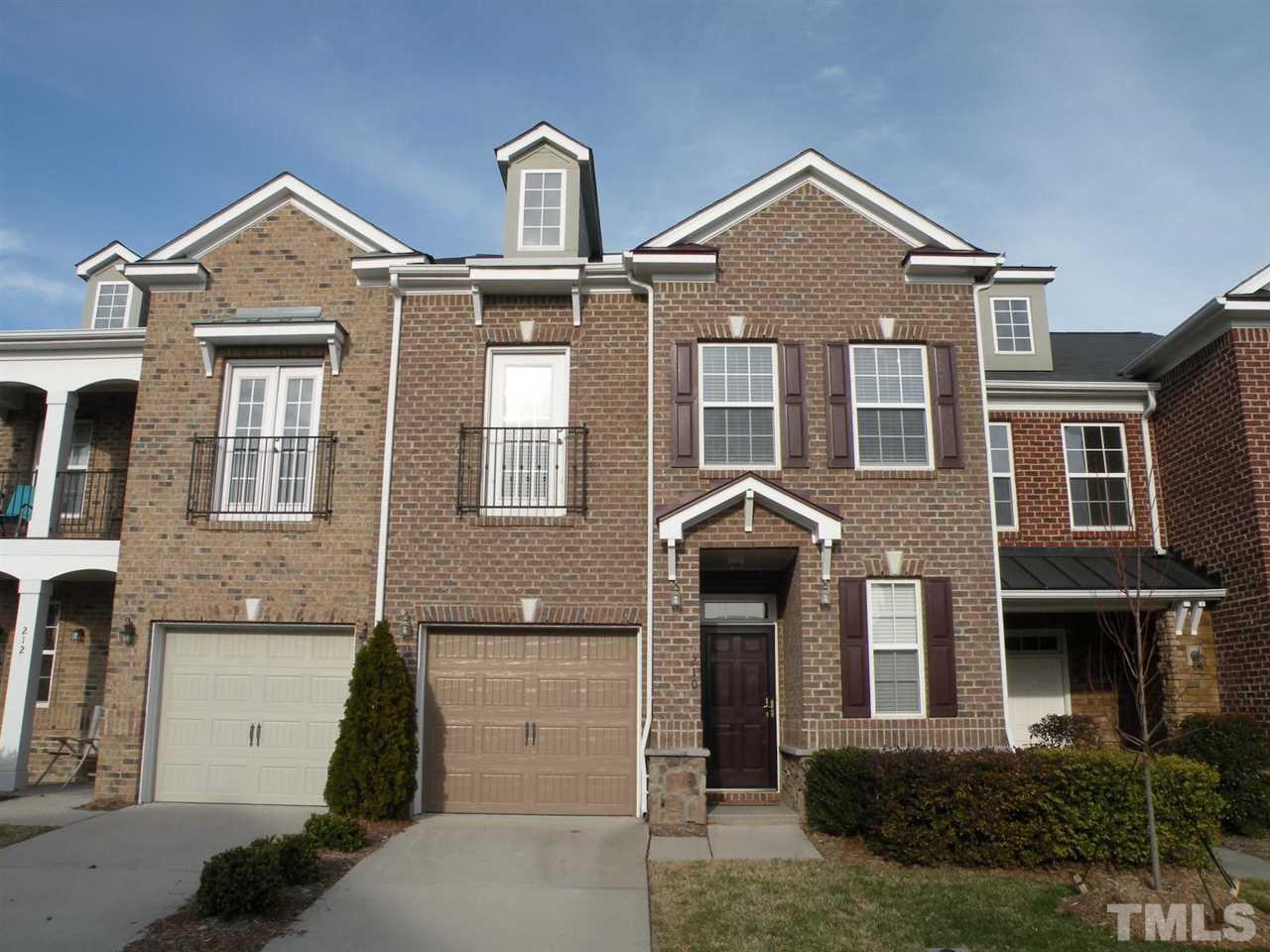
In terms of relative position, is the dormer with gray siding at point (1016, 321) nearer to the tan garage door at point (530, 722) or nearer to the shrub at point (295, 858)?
the tan garage door at point (530, 722)

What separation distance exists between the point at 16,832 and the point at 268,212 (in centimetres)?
826

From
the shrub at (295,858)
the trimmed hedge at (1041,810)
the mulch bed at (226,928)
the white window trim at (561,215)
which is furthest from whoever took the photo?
the white window trim at (561,215)

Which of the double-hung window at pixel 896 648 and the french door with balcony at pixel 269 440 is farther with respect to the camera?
the french door with balcony at pixel 269 440

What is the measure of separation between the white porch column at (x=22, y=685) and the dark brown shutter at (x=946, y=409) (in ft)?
40.1

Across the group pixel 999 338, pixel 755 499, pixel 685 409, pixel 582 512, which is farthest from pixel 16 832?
pixel 999 338

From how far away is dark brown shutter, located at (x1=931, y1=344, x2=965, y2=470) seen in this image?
1152 centimetres

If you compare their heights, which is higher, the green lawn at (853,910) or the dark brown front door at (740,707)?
the dark brown front door at (740,707)

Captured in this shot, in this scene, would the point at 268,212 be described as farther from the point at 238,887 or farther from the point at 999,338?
the point at 999,338

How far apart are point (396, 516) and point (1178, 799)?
29.7 feet

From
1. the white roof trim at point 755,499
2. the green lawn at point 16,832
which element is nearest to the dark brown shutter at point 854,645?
the white roof trim at point 755,499

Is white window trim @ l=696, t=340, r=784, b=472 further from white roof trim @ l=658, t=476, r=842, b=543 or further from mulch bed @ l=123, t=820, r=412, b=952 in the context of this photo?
mulch bed @ l=123, t=820, r=412, b=952

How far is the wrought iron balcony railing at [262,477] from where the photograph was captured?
40.0ft

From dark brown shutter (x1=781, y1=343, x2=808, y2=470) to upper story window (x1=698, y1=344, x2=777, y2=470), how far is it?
153mm

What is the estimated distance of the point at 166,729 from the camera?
11.9 metres
